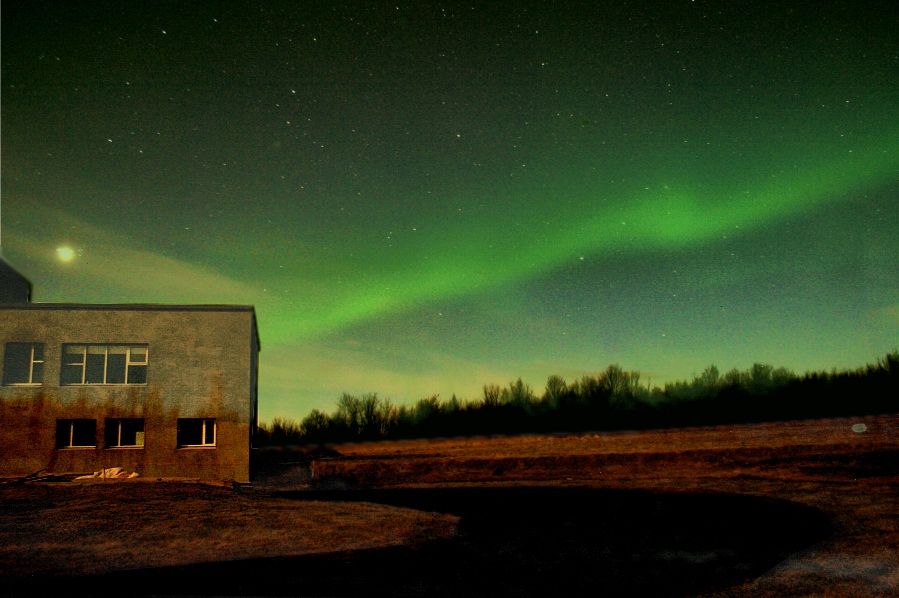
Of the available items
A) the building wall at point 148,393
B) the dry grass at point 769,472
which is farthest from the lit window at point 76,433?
the dry grass at point 769,472

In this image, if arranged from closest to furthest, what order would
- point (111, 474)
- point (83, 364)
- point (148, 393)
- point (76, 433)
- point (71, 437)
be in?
1. point (111, 474)
2. point (71, 437)
3. point (76, 433)
4. point (148, 393)
5. point (83, 364)

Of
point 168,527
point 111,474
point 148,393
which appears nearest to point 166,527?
point 168,527

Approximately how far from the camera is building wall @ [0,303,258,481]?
22.4m

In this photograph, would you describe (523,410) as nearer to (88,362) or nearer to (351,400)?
(351,400)

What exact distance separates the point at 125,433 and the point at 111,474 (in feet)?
5.63

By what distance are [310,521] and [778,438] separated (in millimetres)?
26668

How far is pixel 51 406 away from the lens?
74.1ft

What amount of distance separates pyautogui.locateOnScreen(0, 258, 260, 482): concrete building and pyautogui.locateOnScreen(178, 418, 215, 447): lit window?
39mm

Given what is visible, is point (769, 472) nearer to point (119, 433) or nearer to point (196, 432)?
point (196, 432)

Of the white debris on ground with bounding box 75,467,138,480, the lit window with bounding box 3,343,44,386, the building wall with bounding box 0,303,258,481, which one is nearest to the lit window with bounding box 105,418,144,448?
the building wall with bounding box 0,303,258,481

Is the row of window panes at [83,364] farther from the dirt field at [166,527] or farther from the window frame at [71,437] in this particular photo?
the dirt field at [166,527]

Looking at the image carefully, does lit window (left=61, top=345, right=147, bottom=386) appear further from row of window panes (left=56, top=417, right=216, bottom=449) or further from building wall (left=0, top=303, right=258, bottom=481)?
row of window panes (left=56, top=417, right=216, bottom=449)

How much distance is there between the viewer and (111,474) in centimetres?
2191

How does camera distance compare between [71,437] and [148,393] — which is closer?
[71,437]
